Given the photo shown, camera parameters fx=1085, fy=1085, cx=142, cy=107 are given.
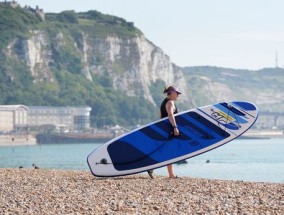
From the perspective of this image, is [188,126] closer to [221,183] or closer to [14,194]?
[221,183]

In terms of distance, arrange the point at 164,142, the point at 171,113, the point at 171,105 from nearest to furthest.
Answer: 1. the point at 171,113
2. the point at 171,105
3. the point at 164,142

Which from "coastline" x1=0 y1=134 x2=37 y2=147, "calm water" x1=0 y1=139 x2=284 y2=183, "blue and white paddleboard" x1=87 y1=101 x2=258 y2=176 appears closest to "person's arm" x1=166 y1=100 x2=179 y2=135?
"blue and white paddleboard" x1=87 y1=101 x2=258 y2=176

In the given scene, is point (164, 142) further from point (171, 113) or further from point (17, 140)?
point (17, 140)

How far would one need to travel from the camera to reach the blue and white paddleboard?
19.8m

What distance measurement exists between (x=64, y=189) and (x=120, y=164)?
295 cm

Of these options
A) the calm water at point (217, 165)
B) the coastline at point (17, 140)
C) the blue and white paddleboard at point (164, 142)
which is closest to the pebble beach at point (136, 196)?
the blue and white paddleboard at point (164, 142)

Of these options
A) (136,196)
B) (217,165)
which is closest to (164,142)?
(136,196)

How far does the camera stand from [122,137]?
20.0 m

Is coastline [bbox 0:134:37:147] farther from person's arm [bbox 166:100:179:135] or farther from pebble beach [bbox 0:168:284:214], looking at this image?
pebble beach [bbox 0:168:284:214]

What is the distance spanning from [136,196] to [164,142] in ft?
14.1

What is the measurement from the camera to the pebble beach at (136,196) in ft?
46.7

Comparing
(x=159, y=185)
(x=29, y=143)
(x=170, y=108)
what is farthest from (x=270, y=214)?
(x=29, y=143)

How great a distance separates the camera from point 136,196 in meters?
15.8

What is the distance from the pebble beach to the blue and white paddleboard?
483 mm
